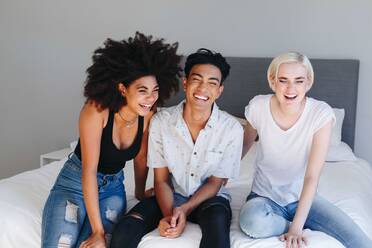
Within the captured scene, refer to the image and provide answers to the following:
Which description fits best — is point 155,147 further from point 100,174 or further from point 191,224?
point 191,224

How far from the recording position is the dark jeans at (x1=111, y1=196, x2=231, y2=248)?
159cm

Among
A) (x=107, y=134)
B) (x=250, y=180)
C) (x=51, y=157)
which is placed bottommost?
(x=51, y=157)

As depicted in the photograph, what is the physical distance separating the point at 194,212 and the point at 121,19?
208 centimetres

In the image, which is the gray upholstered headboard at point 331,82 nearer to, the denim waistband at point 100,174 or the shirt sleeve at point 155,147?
the shirt sleeve at point 155,147

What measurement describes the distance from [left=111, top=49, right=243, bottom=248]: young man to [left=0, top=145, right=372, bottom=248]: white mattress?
4.7 inches

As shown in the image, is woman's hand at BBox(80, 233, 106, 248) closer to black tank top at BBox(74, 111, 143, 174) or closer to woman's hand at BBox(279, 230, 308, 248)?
black tank top at BBox(74, 111, 143, 174)

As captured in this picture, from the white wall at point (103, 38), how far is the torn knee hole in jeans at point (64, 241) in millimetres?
1951

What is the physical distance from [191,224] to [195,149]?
287mm

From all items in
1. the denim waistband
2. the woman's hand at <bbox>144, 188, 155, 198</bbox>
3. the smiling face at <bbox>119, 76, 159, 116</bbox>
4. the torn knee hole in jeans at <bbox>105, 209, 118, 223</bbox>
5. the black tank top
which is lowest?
the torn knee hole in jeans at <bbox>105, 209, 118, 223</bbox>

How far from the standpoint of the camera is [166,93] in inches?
75.3

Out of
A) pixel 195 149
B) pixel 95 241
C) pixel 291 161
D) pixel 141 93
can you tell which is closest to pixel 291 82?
pixel 291 161

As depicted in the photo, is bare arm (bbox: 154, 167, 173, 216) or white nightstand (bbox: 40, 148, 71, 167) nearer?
bare arm (bbox: 154, 167, 173, 216)

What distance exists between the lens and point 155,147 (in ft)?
6.29

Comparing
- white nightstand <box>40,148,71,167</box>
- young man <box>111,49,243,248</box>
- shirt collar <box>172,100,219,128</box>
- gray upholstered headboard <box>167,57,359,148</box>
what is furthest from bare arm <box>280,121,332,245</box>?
white nightstand <box>40,148,71,167</box>
